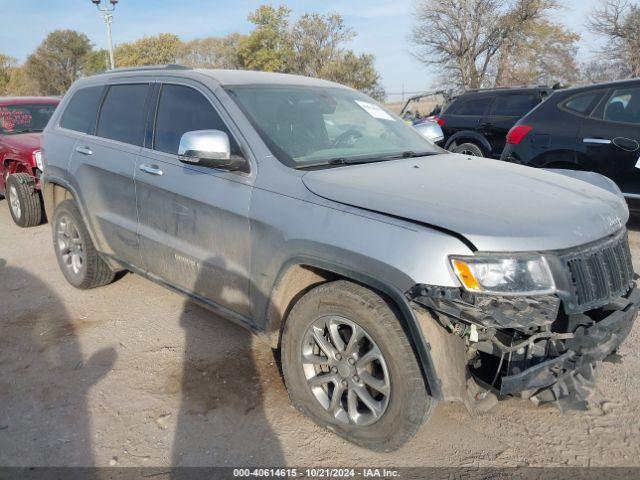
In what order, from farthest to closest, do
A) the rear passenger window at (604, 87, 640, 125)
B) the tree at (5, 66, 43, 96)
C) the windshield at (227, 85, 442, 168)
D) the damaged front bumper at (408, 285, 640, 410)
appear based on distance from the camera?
1. the tree at (5, 66, 43, 96)
2. the rear passenger window at (604, 87, 640, 125)
3. the windshield at (227, 85, 442, 168)
4. the damaged front bumper at (408, 285, 640, 410)

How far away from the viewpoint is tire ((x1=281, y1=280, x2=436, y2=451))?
2.39 meters

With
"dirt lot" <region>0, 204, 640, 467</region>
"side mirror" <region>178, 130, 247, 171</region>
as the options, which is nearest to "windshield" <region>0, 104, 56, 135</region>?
"dirt lot" <region>0, 204, 640, 467</region>

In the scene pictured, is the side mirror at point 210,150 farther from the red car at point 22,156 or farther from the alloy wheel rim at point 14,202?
the alloy wheel rim at point 14,202

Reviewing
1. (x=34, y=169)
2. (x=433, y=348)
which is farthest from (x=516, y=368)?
(x=34, y=169)

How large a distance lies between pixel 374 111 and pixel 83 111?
8.42ft

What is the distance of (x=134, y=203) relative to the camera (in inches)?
150

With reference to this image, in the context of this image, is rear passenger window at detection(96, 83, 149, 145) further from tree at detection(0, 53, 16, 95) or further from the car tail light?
tree at detection(0, 53, 16, 95)

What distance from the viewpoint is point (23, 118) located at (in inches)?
312

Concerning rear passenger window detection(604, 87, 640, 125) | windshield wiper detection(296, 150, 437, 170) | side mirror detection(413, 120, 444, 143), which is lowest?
windshield wiper detection(296, 150, 437, 170)

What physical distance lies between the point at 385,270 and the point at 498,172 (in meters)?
1.20

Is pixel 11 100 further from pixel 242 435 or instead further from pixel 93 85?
pixel 242 435

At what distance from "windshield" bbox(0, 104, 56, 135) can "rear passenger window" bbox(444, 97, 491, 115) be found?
7.58 meters

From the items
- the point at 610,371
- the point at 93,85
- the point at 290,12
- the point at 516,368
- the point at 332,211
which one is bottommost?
the point at 610,371

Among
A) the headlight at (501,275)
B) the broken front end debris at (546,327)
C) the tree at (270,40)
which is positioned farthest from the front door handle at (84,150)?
the tree at (270,40)
